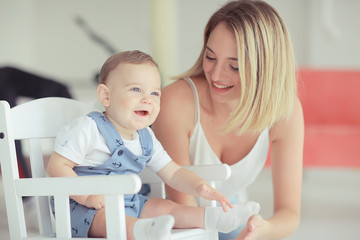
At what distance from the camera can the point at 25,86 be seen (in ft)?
10.5

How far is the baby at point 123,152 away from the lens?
1216 millimetres


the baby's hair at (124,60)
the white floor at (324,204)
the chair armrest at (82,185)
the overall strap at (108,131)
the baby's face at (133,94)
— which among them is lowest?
the white floor at (324,204)

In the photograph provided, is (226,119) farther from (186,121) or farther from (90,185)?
(90,185)

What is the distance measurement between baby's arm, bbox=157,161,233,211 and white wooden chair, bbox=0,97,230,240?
0.21 ft

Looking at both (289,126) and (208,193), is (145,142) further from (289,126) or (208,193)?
(289,126)

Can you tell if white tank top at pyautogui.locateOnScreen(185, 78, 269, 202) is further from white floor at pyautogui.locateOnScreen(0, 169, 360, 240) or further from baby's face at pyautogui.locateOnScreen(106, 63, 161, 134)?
white floor at pyautogui.locateOnScreen(0, 169, 360, 240)

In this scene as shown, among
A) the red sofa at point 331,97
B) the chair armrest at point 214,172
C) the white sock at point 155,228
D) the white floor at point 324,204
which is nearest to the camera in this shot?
the white sock at point 155,228

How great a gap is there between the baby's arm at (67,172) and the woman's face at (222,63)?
0.49 metres

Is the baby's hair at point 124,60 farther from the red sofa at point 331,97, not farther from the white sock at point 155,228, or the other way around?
the red sofa at point 331,97

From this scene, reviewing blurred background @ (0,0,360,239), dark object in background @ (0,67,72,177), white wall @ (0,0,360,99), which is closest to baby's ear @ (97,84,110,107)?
blurred background @ (0,0,360,239)

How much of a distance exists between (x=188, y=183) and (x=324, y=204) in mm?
2379

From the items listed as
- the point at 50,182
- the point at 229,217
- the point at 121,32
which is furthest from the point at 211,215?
the point at 121,32

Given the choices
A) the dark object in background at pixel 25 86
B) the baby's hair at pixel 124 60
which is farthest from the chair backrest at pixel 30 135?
the dark object in background at pixel 25 86

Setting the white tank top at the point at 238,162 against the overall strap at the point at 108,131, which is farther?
the white tank top at the point at 238,162
